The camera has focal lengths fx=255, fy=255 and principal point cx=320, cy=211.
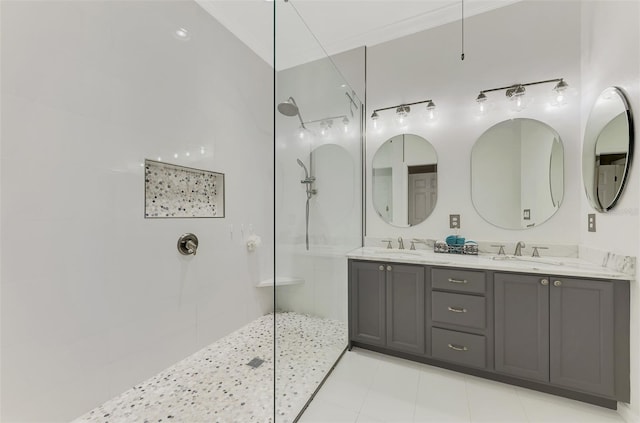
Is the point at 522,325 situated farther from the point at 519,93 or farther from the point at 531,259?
the point at 519,93

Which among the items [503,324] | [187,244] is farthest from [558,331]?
[187,244]

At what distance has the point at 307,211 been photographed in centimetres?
173

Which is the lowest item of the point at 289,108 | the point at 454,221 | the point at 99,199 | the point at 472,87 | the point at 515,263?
the point at 515,263

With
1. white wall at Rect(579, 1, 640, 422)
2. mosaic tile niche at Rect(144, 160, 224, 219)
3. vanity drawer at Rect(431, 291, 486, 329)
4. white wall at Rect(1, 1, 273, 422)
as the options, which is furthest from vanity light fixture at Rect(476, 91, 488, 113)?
mosaic tile niche at Rect(144, 160, 224, 219)

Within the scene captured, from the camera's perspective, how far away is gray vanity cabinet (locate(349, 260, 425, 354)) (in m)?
1.97

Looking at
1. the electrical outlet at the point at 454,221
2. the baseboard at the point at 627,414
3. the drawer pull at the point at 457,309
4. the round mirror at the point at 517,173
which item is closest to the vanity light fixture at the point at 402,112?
the round mirror at the point at 517,173

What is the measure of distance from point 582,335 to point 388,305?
45.6 inches

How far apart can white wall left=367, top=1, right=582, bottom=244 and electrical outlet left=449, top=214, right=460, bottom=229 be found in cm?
4

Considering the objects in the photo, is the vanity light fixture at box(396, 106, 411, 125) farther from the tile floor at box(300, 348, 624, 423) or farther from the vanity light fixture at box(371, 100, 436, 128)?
the tile floor at box(300, 348, 624, 423)

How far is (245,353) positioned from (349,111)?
91.7 inches

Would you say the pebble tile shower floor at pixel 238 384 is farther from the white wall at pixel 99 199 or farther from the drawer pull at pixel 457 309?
the drawer pull at pixel 457 309

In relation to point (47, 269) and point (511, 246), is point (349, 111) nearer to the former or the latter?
point (511, 246)

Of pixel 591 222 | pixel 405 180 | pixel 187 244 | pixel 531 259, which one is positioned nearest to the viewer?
pixel 591 222

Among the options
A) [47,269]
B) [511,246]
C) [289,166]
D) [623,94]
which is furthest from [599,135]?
[47,269]
